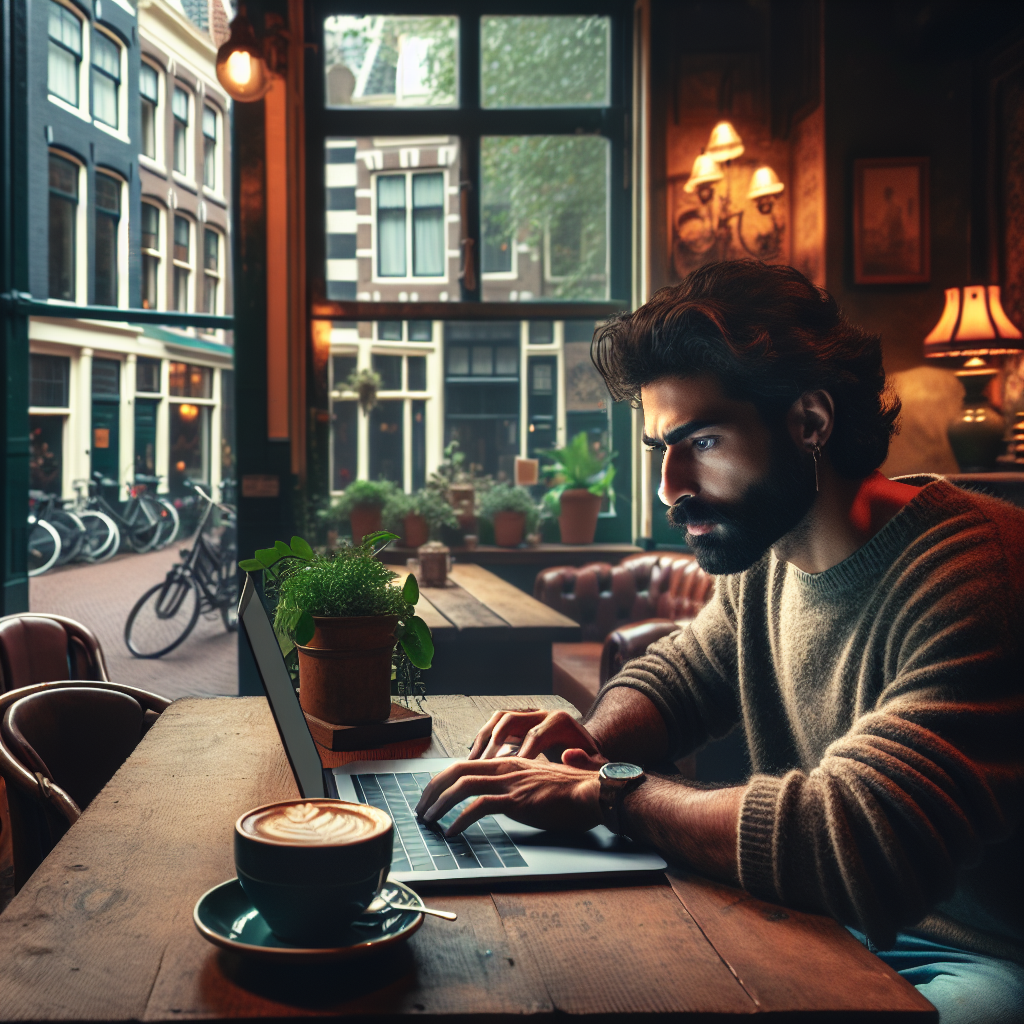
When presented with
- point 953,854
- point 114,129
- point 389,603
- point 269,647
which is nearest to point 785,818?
point 953,854

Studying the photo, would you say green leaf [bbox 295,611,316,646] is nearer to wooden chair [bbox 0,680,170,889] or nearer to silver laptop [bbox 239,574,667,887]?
silver laptop [bbox 239,574,667,887]

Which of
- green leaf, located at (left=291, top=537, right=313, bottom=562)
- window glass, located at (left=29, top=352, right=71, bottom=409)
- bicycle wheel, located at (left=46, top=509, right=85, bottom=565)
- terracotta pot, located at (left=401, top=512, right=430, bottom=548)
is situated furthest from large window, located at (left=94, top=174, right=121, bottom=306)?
green leaf, located at (left=291, top=537, right=313, bottom=562)

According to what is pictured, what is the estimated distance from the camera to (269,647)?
3.36 feet

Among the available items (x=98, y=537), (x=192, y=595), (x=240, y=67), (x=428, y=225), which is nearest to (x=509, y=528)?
(x=428, y=225)

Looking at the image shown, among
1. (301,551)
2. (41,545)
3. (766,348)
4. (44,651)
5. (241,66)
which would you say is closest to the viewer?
(766,348)

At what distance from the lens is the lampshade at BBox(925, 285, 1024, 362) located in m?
3.72

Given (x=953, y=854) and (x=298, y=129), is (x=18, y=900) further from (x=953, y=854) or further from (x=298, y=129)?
(x=298, y=129)

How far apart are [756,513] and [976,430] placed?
3.14 meters

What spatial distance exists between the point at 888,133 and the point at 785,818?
4.30 meters

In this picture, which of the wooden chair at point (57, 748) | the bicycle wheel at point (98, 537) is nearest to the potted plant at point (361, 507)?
the bicycle wheel at point (98, 537)

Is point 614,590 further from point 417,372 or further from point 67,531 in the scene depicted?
point 67,531

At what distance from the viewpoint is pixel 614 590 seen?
14.8 ft

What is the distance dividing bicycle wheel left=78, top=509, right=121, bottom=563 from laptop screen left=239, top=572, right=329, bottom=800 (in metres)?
4.54

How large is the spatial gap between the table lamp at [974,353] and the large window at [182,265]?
3.66 meters
